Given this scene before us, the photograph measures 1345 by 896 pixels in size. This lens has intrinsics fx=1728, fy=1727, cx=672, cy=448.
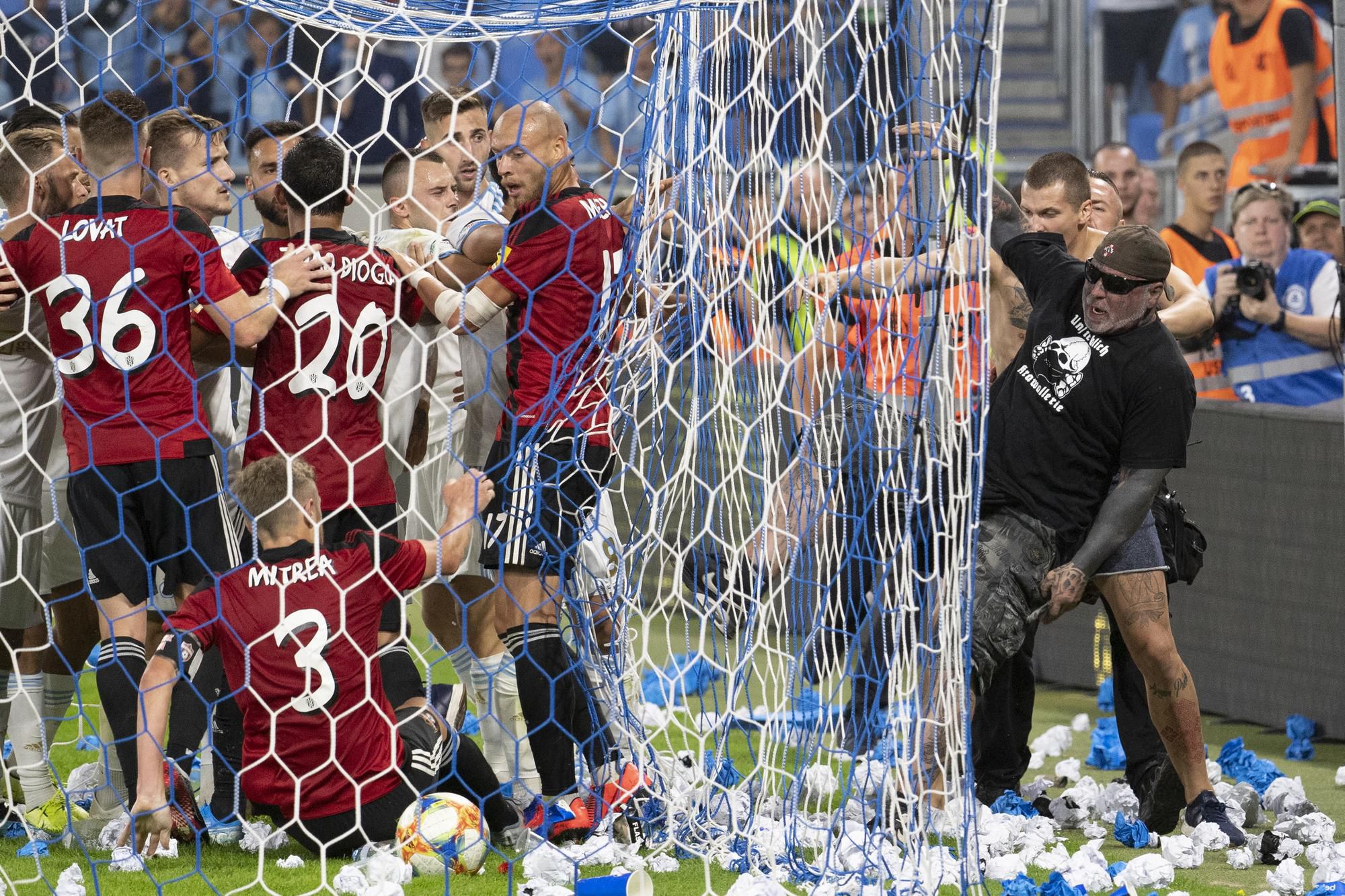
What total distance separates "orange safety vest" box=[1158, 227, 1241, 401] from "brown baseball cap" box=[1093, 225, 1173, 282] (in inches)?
147

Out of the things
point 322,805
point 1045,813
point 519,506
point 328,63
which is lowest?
point 1045,813

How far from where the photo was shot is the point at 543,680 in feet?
14.1

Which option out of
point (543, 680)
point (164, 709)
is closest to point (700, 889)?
point (543, 680)

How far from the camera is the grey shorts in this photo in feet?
14.6

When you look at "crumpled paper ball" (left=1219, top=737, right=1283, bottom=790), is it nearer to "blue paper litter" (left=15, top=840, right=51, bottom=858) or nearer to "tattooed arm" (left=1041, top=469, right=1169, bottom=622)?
"tattooed arm" (left=1041, top=469, right=1169, bottom=622)

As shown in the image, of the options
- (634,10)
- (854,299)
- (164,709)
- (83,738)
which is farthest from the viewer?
(83,738)

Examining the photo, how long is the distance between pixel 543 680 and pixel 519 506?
44 cm

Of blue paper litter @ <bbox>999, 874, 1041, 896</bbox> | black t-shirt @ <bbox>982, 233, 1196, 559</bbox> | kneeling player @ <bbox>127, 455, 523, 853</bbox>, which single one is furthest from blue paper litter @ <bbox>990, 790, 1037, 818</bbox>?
kneeling player @ <bbox>127, 455, 523, 853</bbox>

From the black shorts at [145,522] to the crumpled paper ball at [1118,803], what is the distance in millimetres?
2500

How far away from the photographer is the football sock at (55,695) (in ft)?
15.7

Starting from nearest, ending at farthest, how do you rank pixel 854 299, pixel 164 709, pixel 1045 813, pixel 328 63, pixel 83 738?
pixel 164 709
pixel 854 299
pixel 1045 813
pixel 83 738
pixel 328 63

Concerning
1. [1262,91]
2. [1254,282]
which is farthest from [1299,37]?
[1254,282]

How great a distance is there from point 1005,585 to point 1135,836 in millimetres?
747

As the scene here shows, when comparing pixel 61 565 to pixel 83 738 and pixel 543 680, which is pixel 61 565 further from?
pixel 543 680
